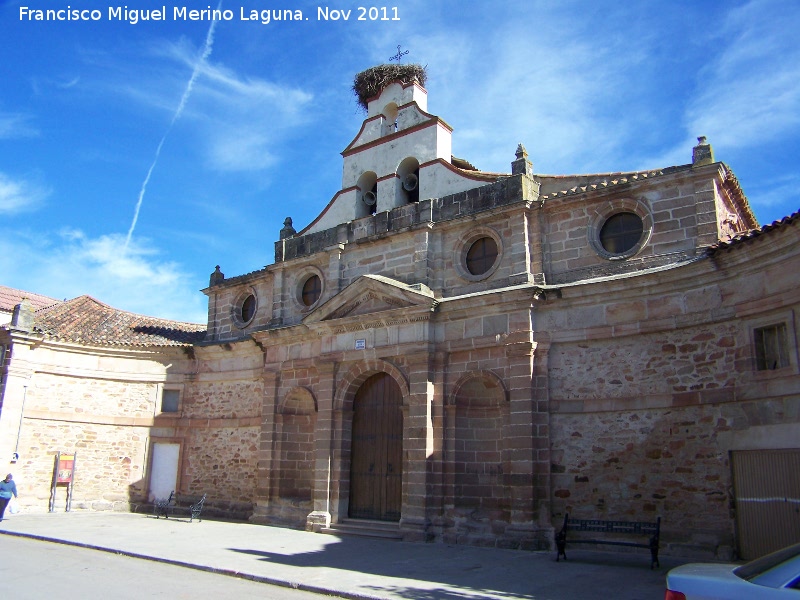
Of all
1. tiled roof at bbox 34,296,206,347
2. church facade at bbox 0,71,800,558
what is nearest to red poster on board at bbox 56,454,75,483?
church facade at bbox 0,71,800,558

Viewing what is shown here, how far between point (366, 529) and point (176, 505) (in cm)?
743

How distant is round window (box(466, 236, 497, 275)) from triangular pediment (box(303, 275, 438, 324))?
45.0 inches

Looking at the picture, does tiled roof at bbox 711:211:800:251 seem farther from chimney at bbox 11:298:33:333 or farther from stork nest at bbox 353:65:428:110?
chimney at bbox 11:298:33:333

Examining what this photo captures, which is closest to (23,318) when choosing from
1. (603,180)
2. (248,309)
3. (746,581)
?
(248,309)

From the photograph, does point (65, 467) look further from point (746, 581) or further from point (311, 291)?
point (746, 581)

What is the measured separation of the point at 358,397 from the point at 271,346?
10.5ft

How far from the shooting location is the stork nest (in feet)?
58.5

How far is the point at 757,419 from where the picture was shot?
10922mm

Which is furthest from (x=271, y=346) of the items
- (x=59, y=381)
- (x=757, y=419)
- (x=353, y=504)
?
(x=757, y=419)

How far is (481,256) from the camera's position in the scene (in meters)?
15.1

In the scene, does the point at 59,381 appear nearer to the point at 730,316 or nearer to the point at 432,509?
the point at 432,509

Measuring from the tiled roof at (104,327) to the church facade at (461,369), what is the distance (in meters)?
0.14

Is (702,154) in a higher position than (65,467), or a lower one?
higher

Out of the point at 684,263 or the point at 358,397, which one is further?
the point at 358,397
